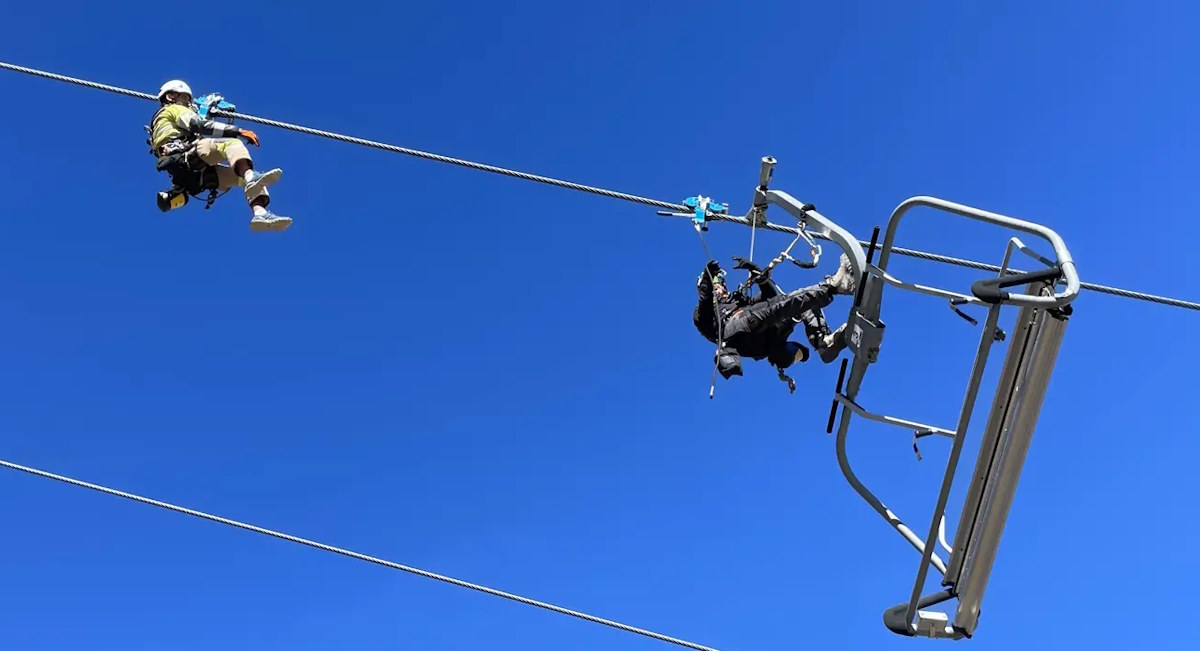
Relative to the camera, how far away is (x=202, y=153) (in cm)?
901

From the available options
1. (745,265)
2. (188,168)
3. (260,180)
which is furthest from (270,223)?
(745,265)

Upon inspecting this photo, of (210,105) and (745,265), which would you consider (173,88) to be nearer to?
(210,105)

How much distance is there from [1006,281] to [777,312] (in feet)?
10.2

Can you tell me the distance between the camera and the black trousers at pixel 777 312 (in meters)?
8.12

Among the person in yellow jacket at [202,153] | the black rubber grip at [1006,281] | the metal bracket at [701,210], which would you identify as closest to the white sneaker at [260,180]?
the person in yellow jacket at [202,153]

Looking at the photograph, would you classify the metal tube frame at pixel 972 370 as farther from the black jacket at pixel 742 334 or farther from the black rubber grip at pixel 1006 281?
the black jacket at pixel 742 334

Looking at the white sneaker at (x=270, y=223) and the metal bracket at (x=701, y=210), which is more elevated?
the metal bracket at (x=701, y=210)

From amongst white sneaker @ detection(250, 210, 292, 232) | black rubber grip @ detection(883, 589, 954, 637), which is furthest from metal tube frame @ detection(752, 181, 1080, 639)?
white sneaker @ detection(250, 210, 292, 232)

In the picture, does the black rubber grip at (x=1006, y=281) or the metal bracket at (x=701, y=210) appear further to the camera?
the metal bracket at (x=701, y=210)

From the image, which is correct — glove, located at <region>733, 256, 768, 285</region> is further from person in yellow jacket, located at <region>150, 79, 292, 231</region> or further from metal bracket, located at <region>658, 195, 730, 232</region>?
person in yellow jacket, located at <region>150, 79, 292, 231</region>

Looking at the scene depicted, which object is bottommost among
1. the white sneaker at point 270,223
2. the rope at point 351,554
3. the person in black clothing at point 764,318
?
the rope at point 351,554

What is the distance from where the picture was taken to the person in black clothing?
8.17 meters

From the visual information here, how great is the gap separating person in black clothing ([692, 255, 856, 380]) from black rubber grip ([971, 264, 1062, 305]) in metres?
2.64

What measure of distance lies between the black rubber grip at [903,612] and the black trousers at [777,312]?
9.42ft
